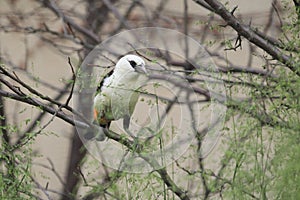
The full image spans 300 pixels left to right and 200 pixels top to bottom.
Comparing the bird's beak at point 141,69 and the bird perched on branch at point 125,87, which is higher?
the bird's beak at point 141,69

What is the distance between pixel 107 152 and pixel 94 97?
189mm

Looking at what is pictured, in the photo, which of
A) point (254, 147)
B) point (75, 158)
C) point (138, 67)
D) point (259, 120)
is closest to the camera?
point (254, 147)

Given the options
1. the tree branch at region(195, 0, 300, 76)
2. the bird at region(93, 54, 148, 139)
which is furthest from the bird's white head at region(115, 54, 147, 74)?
the tree branch at region(195, 0, 300, 76)

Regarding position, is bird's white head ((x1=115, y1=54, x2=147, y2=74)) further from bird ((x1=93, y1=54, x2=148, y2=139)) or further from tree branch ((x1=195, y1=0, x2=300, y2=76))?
tree branch ((x1=195, y1=0, x2=300, y2=76))

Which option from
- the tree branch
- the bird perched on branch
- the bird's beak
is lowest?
the bird perched on branch

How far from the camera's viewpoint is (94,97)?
1510 mm

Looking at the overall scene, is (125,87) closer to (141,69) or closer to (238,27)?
(141,69)

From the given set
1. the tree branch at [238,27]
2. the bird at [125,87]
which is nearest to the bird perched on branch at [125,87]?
the bird at [125,87]

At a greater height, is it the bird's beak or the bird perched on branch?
the bird's beak

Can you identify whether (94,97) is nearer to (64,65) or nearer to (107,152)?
(107,152)

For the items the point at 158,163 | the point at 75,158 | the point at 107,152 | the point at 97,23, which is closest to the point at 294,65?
the point at 158,163

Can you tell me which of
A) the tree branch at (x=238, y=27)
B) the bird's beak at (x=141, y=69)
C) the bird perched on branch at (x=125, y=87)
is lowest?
the bird perched on branch at (x=125, y=87)

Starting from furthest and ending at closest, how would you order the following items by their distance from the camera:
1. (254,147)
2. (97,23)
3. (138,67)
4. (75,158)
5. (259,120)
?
(97,23) → (75,158) → (138,67) → (259,120) → (254,147)

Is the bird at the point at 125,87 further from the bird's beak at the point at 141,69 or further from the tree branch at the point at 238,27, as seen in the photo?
the tree branch at the point at 238,27
